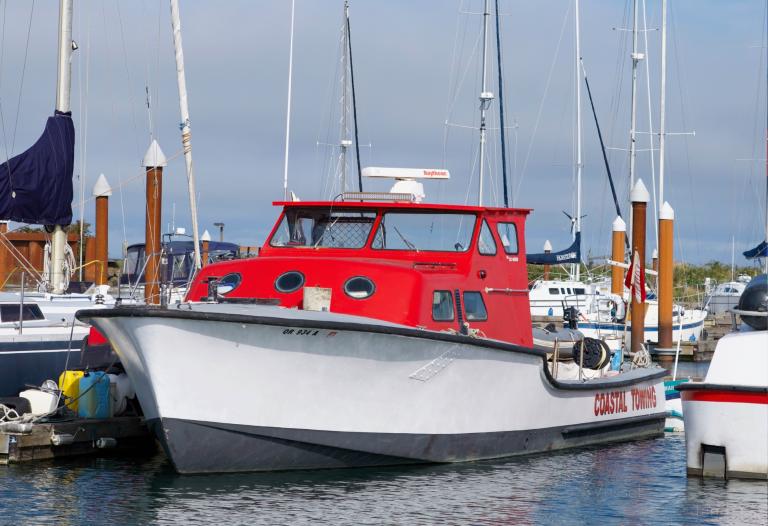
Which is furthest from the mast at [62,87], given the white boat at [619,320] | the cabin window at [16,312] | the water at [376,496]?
the white boat at [619,320]

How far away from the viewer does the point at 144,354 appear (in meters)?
12.5

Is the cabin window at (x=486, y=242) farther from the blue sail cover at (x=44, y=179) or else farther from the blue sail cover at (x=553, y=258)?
the blue sail cover at (x=553, y=258)

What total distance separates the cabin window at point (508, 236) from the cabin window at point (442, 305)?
5.41 feet

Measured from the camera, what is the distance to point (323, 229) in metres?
15.5

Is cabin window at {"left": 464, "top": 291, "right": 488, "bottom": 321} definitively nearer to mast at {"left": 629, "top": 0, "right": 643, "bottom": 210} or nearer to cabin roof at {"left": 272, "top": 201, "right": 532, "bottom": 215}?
cabin roof at {"left": 272, "top": 201, "right": 532, "bottom": 215}

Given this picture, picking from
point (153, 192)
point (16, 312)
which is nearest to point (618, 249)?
point (153, 192)

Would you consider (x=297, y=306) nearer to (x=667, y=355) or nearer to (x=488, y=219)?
(x=488, y=219)

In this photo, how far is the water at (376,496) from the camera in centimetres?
1151

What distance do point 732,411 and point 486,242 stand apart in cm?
389

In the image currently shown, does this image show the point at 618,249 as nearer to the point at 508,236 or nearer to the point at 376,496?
the point at 508,236

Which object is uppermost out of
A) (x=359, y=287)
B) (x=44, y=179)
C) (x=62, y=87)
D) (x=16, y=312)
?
(x=62, y=87)

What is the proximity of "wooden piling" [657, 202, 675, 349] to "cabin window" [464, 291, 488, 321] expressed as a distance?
935 cm

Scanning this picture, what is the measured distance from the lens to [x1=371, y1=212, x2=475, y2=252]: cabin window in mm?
15258

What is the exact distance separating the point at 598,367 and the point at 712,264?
170 ft
